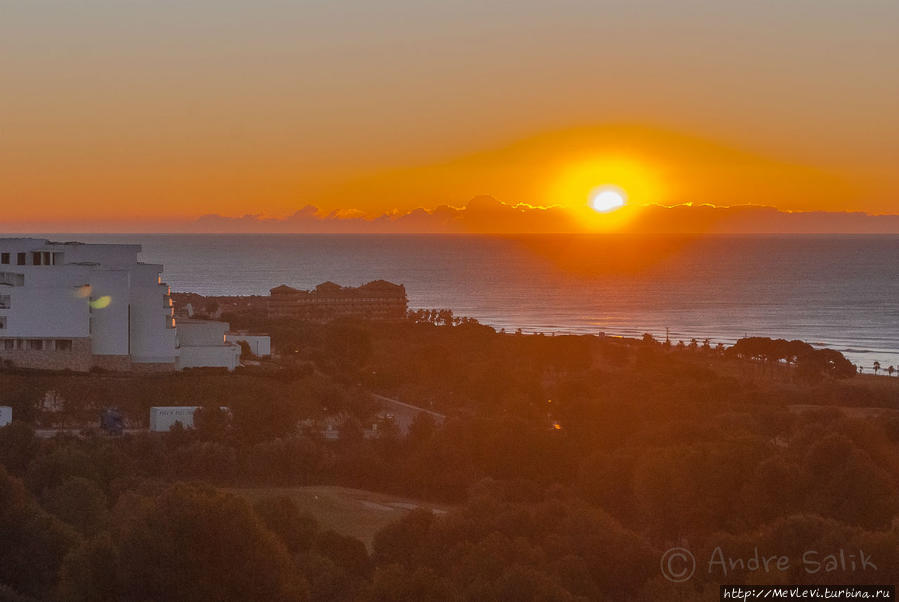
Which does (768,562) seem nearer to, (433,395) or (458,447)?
(458,447)

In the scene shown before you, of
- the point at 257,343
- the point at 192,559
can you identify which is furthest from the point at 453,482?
the point at 257,343

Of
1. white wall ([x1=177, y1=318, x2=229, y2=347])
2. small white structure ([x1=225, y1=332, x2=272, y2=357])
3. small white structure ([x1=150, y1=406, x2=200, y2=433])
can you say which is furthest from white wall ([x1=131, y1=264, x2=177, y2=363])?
small white structure ([x1=225, y1=332, x2=272, y2=357])

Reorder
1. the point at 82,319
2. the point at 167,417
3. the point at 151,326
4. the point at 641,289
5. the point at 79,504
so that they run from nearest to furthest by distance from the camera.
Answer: the point at 79,504 < the point at 167,417 < the point at 82,319 < the point at 151,326 < the point at 641,289

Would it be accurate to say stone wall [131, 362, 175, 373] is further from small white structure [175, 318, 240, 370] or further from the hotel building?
the hotel building

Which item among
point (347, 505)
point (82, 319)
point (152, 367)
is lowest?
point (347, 505)

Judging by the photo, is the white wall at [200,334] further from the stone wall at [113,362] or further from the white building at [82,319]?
the stone wall at [113,362]

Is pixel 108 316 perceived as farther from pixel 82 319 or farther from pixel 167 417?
pixel 167 417
